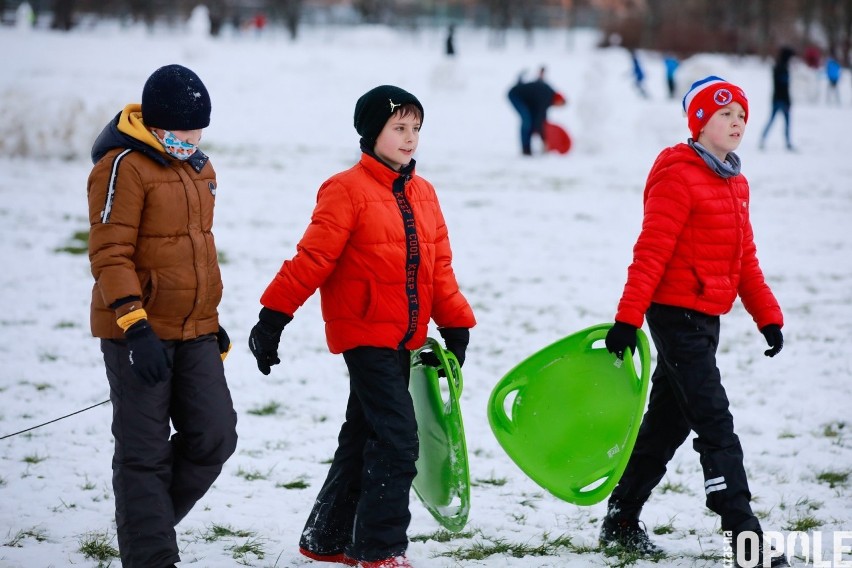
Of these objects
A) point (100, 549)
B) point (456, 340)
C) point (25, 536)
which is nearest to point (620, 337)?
point (456, 340)

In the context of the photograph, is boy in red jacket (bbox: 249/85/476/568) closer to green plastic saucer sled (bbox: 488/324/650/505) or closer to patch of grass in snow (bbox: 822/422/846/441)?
green plastic saucer sled (bbox: 488/324/650/505)

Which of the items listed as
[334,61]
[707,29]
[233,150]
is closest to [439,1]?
[707,29]

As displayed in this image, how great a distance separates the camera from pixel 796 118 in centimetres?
2283

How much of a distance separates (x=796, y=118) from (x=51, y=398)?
2095cm

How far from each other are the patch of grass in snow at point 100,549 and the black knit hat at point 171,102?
1475 mm

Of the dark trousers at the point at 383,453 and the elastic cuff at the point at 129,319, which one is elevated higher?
the elastic cuff at the point at 129,319

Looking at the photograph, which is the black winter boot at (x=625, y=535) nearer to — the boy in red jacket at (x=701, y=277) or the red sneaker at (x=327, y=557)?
the boy in red jacket at (x=701, y=277)

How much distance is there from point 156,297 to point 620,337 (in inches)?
59.2

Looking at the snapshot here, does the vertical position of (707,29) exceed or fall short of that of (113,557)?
it exceeds it

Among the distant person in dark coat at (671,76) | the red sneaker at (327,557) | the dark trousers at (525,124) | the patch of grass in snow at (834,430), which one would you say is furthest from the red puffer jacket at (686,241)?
the distant person in dark coat at (671,76)

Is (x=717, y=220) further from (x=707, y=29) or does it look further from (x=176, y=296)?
(x=707, y=29)

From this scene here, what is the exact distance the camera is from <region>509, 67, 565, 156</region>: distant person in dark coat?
53.4 ft

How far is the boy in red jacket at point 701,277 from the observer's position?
3.34m

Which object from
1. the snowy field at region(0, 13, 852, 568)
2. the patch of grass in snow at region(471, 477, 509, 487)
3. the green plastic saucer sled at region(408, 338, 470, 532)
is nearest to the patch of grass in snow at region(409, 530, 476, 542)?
the snowy field at region(0, 13, 852, 568)
